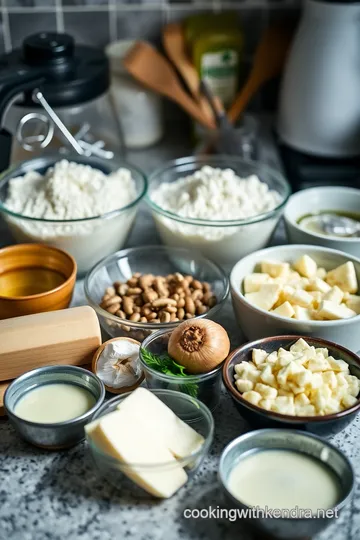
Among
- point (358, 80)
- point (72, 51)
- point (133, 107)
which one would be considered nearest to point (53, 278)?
point (72, 51)

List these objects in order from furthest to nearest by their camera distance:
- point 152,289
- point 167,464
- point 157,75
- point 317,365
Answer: point 157,75 < point 152,289 < point 317,365 < point 167,464

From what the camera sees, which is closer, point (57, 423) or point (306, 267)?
point (57, 423)

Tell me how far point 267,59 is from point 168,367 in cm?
90

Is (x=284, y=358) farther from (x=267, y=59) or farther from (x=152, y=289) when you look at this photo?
(x=267, y=59)

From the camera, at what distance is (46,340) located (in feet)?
3.34

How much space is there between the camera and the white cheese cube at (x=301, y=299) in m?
1.09

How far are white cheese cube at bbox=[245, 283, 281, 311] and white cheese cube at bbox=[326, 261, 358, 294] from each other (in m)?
0.10

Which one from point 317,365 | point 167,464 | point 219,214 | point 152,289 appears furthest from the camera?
point 219,214

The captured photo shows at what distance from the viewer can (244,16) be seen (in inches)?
66.8

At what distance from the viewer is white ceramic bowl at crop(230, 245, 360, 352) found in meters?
1.03

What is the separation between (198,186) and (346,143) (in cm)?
39

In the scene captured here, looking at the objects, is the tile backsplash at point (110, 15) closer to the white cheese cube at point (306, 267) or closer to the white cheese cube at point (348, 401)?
the white cheese cube at point (306, 267)

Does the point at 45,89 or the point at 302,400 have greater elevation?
the point at 45,89

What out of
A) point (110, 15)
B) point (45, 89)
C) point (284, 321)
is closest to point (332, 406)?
point (284, 321)
